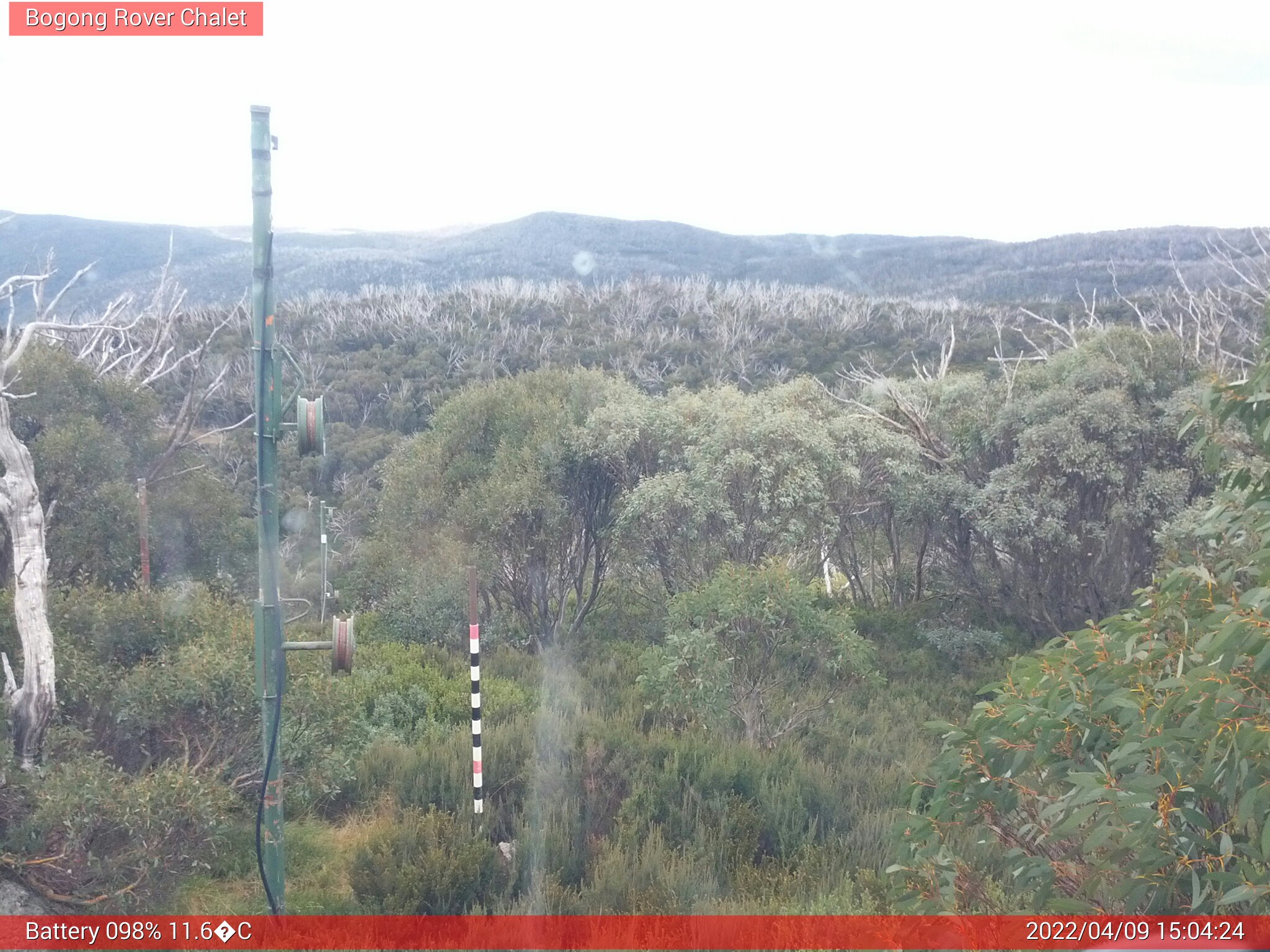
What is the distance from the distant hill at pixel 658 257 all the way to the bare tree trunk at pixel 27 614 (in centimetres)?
2775

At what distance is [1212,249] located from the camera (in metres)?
39.4

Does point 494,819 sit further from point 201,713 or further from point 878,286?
point 878,286

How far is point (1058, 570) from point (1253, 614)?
12.6 m

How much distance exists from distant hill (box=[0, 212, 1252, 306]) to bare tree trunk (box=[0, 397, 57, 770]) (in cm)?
2775

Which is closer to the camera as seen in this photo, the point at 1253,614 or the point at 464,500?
the point at 1253,614

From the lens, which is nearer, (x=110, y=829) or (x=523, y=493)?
(x=110, y=829)

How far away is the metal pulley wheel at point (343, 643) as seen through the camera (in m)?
5.04

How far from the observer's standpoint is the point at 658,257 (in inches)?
2798

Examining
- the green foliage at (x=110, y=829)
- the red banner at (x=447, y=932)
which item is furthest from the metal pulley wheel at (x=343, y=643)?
the green foliage at (x=110, y=829)

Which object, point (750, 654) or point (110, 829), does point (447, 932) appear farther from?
point (750, 654)

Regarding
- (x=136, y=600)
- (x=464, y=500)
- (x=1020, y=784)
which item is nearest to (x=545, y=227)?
(x=464, y=500)

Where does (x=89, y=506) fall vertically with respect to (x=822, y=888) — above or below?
above

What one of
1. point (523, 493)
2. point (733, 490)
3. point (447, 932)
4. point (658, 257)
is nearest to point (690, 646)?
point (733, 490)

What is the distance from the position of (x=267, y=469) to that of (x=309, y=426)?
38 cm
